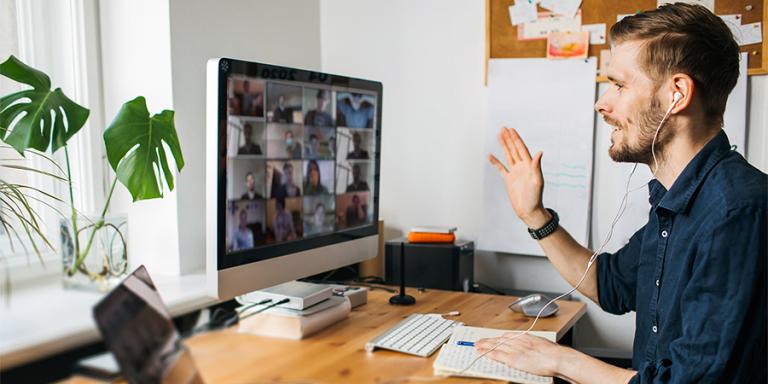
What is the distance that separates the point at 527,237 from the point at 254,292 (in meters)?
1.07

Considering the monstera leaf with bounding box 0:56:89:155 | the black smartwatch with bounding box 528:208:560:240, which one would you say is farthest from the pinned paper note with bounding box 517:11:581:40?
the monstera leaf with bounding box 0:56:89:155

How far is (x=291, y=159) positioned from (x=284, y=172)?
38 millimetres

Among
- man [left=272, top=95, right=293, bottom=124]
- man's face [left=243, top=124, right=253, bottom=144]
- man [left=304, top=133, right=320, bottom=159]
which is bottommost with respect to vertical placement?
man [left=304, top=133, right=320, bottom=159]

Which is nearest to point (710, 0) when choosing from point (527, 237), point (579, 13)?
point (579, 13)

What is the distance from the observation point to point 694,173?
4.26 feet

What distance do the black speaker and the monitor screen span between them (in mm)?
333

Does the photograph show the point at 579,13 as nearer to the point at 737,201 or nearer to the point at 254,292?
the point at 737,201

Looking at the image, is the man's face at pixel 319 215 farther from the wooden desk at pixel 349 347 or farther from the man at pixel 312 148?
the wooden desk at pixel 349 347

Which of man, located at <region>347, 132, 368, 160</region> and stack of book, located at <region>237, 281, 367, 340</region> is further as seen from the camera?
A: man, located at <region>347, 132, 368, 160</region>

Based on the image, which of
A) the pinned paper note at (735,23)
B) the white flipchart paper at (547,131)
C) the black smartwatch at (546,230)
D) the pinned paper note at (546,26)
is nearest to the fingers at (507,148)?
the black smartwatch at (546,230)

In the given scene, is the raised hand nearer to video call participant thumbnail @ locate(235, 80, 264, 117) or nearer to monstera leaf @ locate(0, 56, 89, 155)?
video call participant thumbnail @ locate(235, 80, 264, 117)

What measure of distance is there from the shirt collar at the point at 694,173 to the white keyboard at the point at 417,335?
1.83 ft

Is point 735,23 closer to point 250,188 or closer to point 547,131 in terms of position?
point 547,131

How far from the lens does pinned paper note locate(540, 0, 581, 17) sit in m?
→ 2.12
